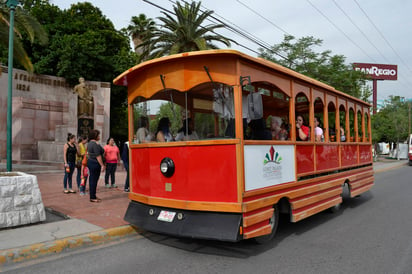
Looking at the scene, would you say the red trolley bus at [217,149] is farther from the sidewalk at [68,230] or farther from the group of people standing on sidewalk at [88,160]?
the group of people standing on sidewalk at [88,160]

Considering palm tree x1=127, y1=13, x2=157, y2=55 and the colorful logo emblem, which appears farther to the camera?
palm tree x1=127, y1=13, x2=157, y2=55

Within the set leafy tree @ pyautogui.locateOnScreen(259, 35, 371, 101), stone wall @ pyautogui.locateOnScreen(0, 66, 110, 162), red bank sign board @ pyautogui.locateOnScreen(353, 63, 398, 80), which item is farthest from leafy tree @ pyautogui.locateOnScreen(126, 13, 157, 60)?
red bank sign board @ pyautogui.locateOnScreen(353, 63, 398, 80)

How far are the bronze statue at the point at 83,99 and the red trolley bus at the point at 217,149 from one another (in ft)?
60.4

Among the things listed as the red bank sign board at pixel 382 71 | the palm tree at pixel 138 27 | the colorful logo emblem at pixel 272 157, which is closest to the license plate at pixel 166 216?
the colorful logo emblem at pixel 272 157

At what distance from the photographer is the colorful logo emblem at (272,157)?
503cm

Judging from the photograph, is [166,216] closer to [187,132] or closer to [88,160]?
[187,132]

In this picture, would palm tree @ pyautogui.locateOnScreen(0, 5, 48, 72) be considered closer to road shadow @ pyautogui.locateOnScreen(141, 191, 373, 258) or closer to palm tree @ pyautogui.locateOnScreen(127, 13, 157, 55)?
road shadow @ pyautogui.locateOnScreen(141, 191, 373, 258)

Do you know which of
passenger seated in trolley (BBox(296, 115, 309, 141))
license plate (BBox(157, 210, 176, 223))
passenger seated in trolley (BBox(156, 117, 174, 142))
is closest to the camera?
license plate (BBox(157, 210, 176, 223))

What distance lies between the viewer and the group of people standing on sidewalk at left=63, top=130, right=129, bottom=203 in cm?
792

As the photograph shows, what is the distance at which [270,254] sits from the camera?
15.8ft

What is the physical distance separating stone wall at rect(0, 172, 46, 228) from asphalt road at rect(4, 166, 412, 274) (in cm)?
155

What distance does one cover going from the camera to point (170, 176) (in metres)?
4.95

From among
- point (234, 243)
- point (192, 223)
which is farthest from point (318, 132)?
point (192, 223)

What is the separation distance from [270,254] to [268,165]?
1.27 metres
